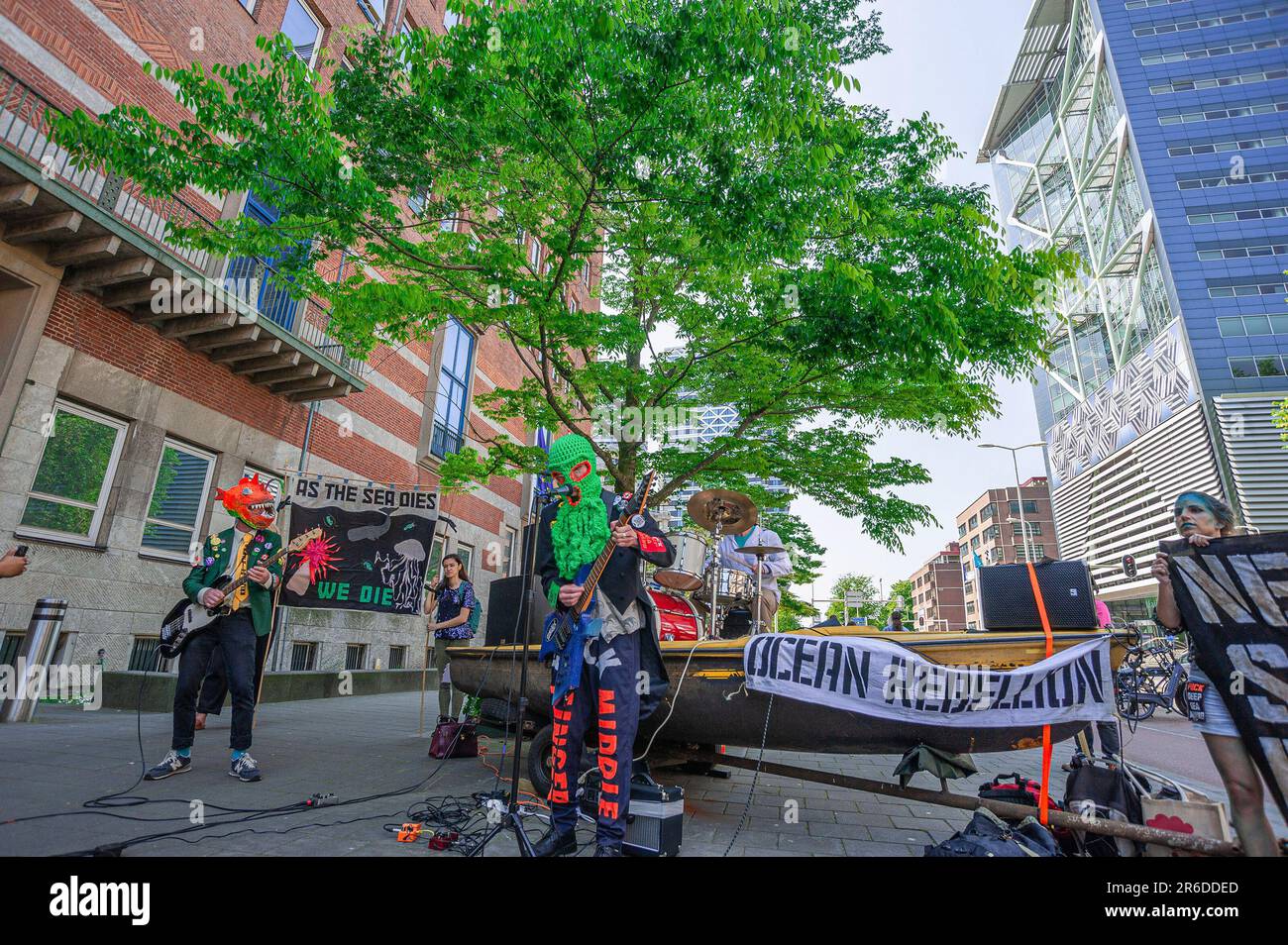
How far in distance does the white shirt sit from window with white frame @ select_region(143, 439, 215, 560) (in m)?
9.41

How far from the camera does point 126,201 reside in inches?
349

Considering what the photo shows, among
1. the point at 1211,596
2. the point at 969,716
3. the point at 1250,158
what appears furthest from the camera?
the point at 1250,158

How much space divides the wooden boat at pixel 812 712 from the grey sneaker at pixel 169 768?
10.0 feet

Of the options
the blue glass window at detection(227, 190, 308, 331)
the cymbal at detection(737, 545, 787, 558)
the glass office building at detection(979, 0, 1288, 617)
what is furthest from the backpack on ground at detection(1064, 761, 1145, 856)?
the glass office building at detection(979, 0, 1288, 617)

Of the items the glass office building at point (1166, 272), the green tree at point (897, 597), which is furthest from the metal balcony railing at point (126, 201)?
the green tree at point (897, 597)

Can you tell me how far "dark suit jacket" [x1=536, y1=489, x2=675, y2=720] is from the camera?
11.7 ft

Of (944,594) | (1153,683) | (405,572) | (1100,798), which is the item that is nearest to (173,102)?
(405,572)

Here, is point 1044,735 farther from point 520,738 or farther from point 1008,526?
point 1008,526

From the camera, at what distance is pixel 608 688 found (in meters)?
3.44

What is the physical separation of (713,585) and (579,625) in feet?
9.12

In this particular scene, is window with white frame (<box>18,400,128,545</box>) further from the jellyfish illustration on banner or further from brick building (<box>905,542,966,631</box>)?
brick building (<box>905,542,966,631</box>)

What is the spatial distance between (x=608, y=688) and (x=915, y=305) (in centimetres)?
565

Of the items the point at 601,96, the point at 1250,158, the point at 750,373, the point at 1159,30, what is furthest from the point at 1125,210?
the point at 601,96
